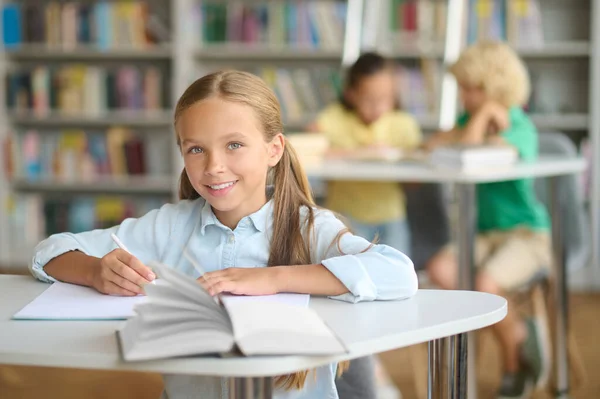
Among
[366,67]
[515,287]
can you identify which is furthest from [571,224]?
[366,67]

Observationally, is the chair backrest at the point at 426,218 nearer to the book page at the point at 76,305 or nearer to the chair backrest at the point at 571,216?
the chair backrest at the point at 571,216

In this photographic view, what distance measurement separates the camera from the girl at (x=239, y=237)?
45.2 inches

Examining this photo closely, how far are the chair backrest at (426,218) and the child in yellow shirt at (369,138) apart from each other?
0.12 ft

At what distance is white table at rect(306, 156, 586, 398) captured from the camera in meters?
2.34

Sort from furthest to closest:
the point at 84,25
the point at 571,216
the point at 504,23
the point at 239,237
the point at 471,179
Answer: the point at 84,25 < the point at 504,23 < the point at 571,216 < the point at 471,179 < the point at 239,237

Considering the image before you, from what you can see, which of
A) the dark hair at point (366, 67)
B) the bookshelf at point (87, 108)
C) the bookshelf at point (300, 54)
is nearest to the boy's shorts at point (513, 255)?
the dark hair at point (366, 67)

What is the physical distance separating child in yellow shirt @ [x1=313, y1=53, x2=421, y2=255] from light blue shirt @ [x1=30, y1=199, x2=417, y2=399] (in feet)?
4.87

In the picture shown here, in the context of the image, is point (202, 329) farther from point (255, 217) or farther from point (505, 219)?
point (505, 219)

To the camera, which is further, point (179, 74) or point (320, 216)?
point (179, 74)

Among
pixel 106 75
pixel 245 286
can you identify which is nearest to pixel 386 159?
pixel 245 286

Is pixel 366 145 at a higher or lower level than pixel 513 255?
higher

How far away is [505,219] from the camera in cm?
273

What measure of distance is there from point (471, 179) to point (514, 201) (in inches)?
19.7

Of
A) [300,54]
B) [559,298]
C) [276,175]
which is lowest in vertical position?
[559,298]
